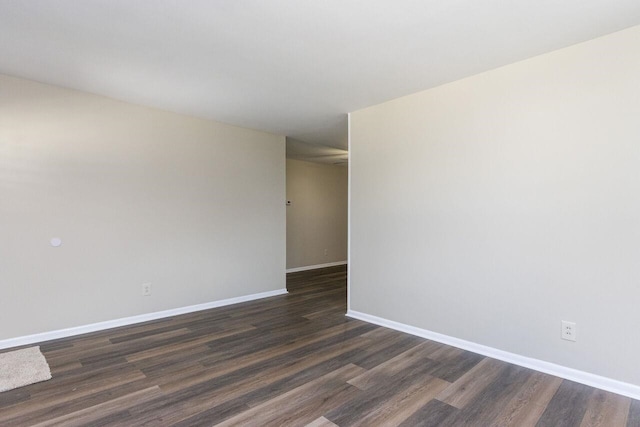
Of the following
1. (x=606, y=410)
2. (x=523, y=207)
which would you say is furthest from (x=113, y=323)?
(x=606, y=410)

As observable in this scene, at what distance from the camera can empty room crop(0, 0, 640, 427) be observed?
6.89 ft

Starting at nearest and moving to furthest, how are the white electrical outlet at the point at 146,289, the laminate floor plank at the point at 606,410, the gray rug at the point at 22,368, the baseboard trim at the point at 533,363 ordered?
the laminate floor plank at the point at 606,410
the baseboard trim at the point at 533,363
the gray rug at the point at 22,368
the white electrical outlet at the point at 146,289

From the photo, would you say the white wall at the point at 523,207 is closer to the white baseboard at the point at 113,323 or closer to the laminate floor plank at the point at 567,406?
the laminate floor plank at the point at 567,406

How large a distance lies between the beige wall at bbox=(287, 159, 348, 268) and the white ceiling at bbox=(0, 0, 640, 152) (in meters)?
3.88

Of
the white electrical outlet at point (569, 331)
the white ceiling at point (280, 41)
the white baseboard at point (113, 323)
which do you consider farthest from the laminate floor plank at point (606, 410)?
the white baseboard at point (113, 323)

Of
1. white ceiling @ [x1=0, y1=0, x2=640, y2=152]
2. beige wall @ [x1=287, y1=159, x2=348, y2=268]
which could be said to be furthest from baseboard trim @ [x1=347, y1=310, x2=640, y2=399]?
beige wall @ [x1=287, y1=159, x2=348, y2=268]

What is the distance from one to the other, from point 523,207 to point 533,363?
1.21 meters

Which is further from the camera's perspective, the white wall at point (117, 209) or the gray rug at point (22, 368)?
the white wall at point (117, 209)

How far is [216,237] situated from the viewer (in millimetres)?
4438

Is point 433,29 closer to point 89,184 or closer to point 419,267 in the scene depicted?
point 419,267

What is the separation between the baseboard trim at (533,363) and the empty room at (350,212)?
1 centimetres

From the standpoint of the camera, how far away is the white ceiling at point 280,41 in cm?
198

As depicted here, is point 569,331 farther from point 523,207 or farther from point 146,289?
point 146,289

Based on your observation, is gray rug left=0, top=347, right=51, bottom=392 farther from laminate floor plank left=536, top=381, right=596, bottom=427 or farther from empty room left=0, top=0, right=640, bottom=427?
laminate floor plank left=536, top=381, right=596, bottom=427
